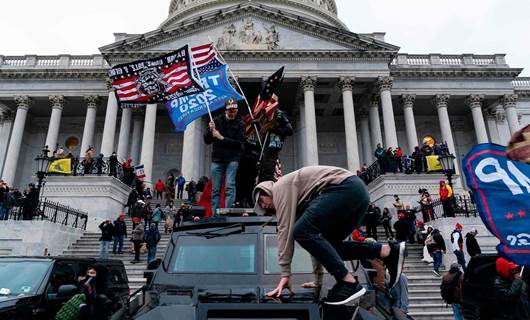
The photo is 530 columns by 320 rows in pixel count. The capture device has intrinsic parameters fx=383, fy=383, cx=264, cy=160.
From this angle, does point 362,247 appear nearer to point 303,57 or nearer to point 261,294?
point 261,294

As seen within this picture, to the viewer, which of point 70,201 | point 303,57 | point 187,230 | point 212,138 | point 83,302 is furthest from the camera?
point 303,57

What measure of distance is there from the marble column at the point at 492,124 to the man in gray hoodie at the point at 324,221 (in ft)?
127

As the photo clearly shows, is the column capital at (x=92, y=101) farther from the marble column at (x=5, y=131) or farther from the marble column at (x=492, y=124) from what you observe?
the marble column at (x=492, y=124)

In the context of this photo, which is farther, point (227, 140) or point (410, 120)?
point (410, 120)

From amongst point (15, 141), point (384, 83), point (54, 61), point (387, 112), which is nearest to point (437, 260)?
point (387, 112)

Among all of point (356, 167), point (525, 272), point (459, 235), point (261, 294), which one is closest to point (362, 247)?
point (261, 294)

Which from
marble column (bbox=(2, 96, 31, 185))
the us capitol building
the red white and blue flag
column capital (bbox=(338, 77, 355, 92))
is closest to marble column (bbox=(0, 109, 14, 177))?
the us capitol building

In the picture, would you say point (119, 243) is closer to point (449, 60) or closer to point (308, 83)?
point (308, 83)

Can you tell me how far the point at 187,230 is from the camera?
4539 millimetres

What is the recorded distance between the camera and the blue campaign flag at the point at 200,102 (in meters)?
11.1

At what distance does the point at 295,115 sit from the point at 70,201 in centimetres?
2112

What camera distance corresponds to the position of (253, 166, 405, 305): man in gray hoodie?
2.81 meters

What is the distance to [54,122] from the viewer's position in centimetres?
3341

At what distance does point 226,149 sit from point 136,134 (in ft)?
96.5
